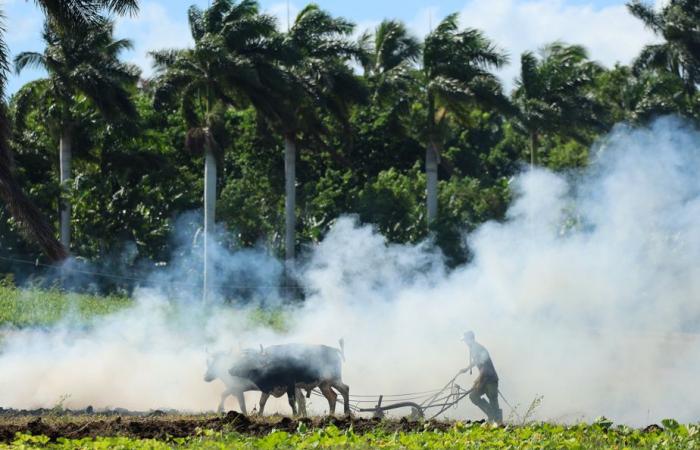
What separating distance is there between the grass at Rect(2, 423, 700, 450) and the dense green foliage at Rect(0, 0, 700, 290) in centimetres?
2321

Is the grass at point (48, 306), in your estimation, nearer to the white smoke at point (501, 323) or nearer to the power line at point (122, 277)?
the power line at point (122, 277)

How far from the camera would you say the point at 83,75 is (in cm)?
4244

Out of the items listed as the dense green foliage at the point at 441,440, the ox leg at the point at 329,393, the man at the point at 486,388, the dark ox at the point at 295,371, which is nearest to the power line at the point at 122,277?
the dark ox at the point at 295,371

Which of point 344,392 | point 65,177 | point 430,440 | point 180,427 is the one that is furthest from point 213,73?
point 430,440

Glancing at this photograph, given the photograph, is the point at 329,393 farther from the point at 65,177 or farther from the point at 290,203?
the point at 65,177

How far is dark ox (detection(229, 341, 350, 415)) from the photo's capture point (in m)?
22.6

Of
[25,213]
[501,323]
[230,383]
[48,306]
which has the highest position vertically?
[48,306]

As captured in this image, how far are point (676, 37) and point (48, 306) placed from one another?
27.3m

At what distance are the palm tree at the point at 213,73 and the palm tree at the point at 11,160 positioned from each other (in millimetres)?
18555

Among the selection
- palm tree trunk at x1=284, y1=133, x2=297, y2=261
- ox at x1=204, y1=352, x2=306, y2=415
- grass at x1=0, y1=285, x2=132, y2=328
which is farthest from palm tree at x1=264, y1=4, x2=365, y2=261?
ox at x1=204, y1=352, x2=306, y2=415

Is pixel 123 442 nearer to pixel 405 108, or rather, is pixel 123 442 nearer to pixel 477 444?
pixel 477 444

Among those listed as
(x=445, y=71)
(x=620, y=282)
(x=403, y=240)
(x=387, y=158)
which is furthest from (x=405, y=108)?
(x=620, y=282)

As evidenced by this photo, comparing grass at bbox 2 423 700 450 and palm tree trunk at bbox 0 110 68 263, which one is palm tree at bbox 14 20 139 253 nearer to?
palm tree trunk at bbox 0 110 68 263

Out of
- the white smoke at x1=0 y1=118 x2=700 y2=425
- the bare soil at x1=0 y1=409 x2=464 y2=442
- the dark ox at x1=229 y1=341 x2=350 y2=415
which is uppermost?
the white smoke at x1=0 y1=118 x2=700 y2=425
